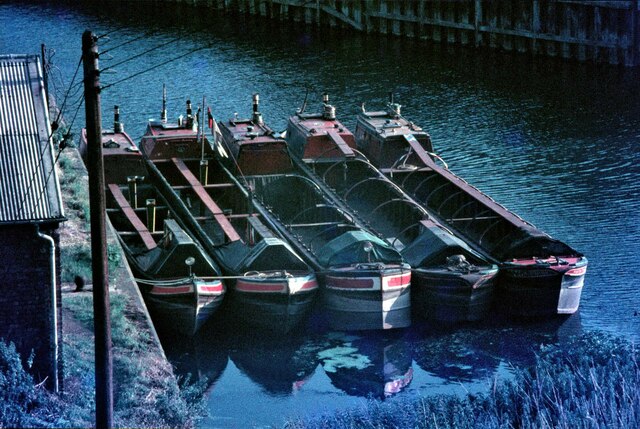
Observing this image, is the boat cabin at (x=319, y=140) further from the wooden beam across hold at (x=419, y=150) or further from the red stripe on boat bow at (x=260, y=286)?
the red stripe on boat bow at (x=260, y=286)

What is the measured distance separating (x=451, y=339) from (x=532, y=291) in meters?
2.37

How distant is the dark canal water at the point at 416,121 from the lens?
2812 centimetres

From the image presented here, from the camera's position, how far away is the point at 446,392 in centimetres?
2706

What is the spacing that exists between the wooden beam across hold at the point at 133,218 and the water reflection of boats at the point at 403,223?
586 cm

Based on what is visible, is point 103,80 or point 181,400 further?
point 103,80

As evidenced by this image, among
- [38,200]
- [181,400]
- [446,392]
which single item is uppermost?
[38,200]

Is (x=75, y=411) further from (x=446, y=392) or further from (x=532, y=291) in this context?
(x=532, y=291)

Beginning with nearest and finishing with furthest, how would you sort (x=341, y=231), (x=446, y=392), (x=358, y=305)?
(x=446, y=392) → (x=358, y=305) → (x=341, y=231)

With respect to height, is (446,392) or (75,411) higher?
(75,411)

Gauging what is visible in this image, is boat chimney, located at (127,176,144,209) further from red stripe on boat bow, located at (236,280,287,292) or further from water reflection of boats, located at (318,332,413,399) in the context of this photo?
water reflection of boats, located at (318,332,413,399)

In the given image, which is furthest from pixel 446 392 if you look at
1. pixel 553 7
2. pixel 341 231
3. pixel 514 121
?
pixel 553 7

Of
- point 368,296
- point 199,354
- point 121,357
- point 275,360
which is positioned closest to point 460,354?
point 368,296

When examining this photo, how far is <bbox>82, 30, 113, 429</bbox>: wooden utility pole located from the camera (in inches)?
684

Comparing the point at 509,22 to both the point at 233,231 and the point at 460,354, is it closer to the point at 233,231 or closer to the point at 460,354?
the point at 233,231
